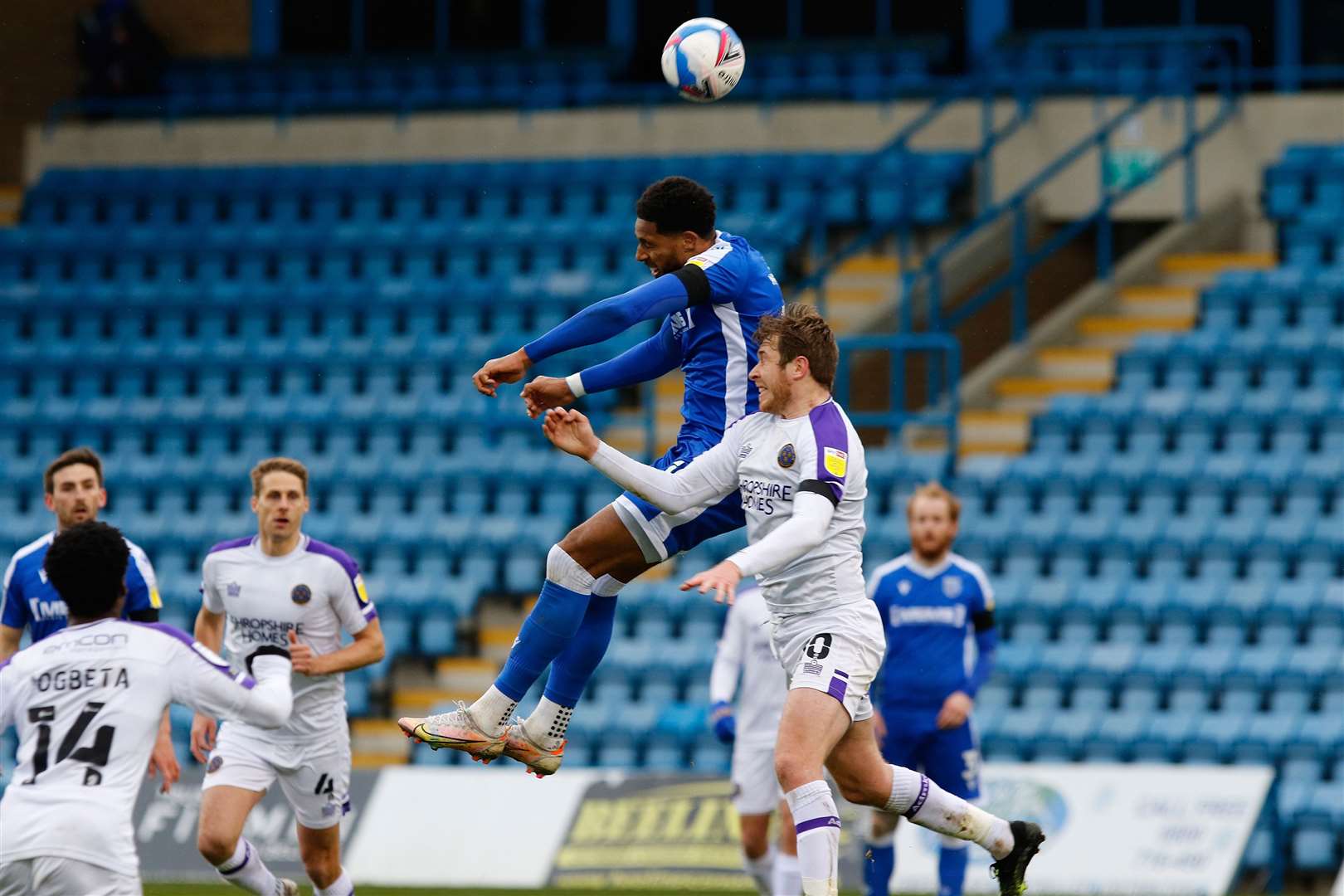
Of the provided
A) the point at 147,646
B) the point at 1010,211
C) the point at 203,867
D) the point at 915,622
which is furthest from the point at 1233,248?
the point at 147,646

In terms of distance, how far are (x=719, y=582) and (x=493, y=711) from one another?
1.60m

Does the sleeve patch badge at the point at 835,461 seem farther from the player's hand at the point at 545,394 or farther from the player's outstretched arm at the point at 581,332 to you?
the player's hand at the point at 545,394

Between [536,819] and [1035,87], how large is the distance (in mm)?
8405

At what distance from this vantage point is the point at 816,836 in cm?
763

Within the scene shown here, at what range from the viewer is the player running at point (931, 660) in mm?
10609

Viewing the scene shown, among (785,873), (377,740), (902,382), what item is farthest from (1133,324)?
(785,873)

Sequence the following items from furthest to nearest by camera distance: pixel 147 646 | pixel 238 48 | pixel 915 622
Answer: pixel 238 48
pixel 915 622
pixel 147 646

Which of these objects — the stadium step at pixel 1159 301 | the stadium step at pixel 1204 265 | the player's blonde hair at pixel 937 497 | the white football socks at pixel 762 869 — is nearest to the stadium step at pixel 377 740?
the white football socks at pixel 762 869

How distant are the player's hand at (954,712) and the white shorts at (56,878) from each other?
4.99m

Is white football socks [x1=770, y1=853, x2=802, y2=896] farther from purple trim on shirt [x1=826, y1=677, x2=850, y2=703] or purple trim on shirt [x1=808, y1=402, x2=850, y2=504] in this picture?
purple trim on shirt [x1=808, y1=402, x2=850, y2=504]

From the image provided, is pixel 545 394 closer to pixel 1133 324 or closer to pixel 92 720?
pixel 92 720

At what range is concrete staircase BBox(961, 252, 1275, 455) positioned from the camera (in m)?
16.3

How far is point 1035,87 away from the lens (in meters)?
18.2

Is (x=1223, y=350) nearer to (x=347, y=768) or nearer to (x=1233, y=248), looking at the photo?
(x=1233, y=248)
